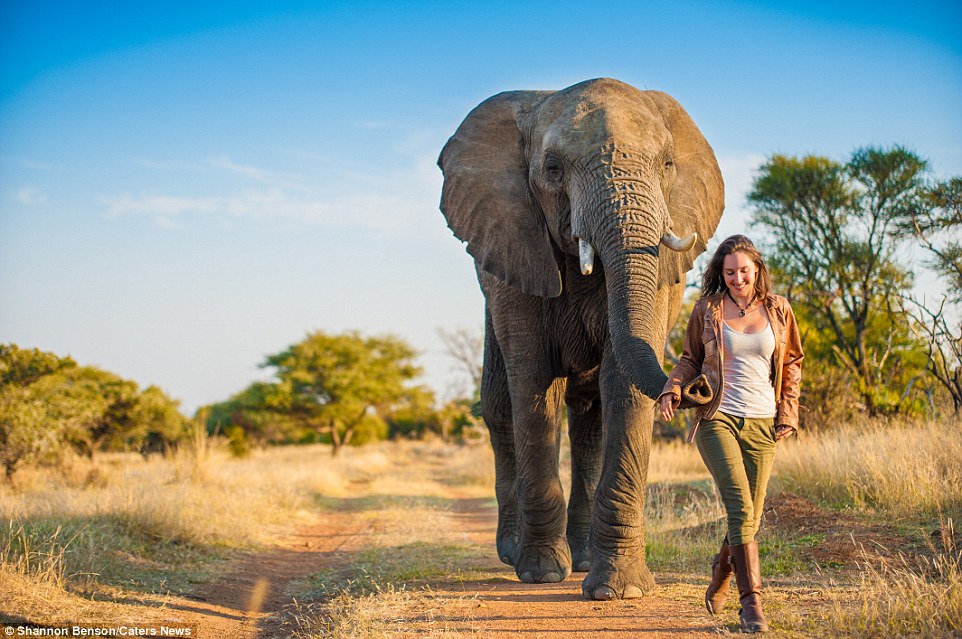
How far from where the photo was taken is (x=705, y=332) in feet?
15.3

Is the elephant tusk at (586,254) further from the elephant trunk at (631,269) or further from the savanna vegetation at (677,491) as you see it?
the savanna vegetation at (677,491)

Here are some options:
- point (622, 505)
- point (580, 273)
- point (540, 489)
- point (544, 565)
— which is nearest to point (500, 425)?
point (540, 489)

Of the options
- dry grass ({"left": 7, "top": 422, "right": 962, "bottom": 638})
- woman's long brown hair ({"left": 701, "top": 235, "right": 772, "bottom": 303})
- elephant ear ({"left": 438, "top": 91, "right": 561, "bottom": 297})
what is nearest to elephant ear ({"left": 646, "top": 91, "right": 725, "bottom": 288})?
elephant ear ({"left": 438, "top": 91, "right": 561, "bottom": 297})

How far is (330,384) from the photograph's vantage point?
39.6m

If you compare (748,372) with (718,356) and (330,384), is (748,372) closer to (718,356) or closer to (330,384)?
(718,356)

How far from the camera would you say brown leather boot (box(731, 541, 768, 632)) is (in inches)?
172

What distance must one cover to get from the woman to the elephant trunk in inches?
20.2

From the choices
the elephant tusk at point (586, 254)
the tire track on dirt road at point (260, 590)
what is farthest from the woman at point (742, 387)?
the tire track on dirt road at point (260, 590)

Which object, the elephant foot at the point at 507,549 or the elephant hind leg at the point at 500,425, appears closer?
the elephant foot at the point at 507,549

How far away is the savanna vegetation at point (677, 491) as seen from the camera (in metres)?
5.75

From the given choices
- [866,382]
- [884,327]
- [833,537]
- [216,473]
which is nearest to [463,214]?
[833,537]

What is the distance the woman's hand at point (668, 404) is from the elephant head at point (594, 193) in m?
0.20

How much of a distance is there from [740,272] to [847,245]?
57.1 ft

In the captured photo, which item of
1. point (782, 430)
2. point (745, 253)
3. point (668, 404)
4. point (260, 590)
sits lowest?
point (260, 590)
